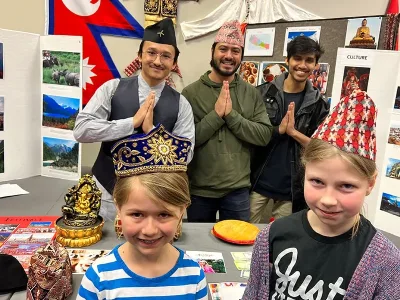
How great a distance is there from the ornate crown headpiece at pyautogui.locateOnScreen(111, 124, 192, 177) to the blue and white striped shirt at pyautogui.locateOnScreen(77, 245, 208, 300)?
237mm

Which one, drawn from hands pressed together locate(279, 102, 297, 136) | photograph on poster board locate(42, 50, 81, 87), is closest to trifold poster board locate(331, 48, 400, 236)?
hands pressed together locate(279, 102, 297, 136)

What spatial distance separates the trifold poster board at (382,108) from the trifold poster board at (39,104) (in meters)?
1.74

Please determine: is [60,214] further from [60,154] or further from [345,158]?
[345,158]

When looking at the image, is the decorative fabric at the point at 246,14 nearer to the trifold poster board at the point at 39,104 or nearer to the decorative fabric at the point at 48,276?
the trifold poster board at the point at 39,104

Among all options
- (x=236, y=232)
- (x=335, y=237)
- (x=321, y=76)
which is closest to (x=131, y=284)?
(x=335, y=237)

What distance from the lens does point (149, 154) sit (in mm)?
960

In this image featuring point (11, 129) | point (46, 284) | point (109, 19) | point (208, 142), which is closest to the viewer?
point (46, 284)

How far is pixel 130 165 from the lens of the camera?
3.19ft

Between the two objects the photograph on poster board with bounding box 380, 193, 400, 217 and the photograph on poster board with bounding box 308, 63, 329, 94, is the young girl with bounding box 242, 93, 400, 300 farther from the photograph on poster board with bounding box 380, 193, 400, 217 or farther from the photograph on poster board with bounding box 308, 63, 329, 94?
the photograph on poster board with bounding box 308, 63, 329, 94

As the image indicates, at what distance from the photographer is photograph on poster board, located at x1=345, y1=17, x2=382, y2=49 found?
8.41 feet

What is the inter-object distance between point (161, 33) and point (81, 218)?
979 millimetres

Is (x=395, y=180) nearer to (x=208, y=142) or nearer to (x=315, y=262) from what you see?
(x=208, y=142)

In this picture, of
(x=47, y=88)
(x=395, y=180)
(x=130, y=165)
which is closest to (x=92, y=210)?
(x=130, y=165)

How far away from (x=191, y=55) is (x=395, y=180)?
1.96 metres
